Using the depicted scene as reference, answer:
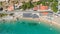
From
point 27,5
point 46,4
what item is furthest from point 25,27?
point 46,4

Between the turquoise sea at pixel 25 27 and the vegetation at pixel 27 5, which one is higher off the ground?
the vegetation at pixel 27 5

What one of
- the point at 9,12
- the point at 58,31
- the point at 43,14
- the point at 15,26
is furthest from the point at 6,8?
the point at 58,31

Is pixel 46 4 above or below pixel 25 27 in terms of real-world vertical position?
above

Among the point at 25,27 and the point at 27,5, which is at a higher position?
the point at 27,5

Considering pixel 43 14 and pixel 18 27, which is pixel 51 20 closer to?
pixel 43 14

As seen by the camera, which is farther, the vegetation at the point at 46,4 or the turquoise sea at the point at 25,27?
the vegetation at the point at 46,4

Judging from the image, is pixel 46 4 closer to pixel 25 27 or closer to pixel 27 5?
pixel 27 5

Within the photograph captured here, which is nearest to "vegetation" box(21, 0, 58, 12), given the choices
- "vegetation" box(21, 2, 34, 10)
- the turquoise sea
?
"vegetation" box(21, 2, 34, 10)

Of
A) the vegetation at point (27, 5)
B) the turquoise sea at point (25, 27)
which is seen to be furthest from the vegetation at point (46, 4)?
the turquoise sea at point (25, 27)

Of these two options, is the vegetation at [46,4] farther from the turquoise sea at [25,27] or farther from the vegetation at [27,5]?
the turquoise sea at [25,27]
